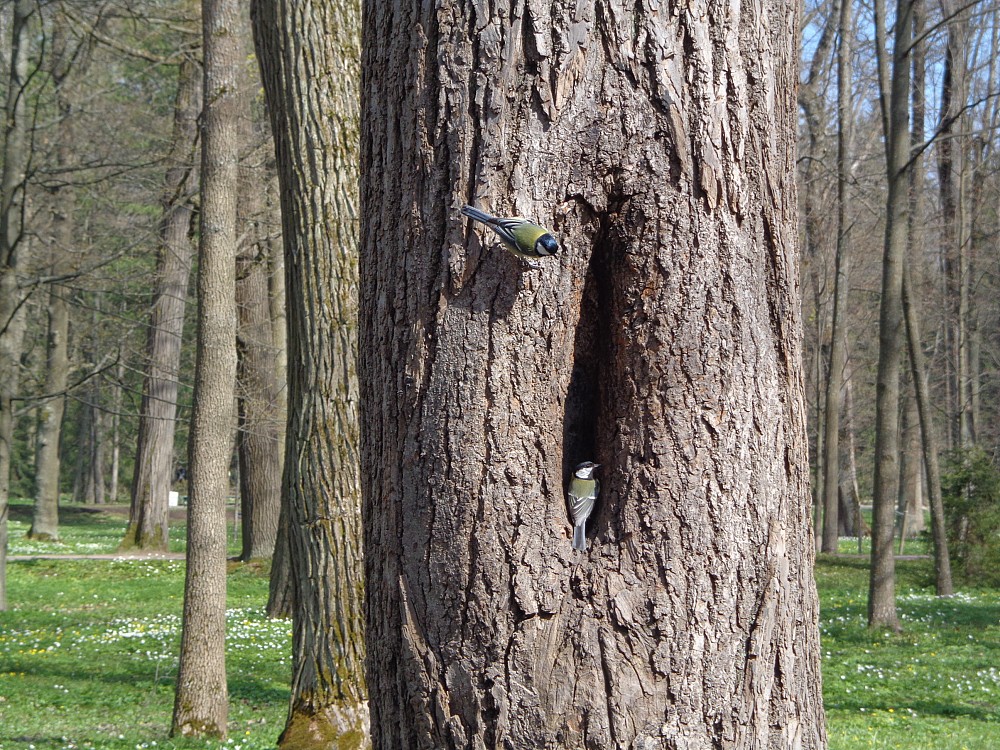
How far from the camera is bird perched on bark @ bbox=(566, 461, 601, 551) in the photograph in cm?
218

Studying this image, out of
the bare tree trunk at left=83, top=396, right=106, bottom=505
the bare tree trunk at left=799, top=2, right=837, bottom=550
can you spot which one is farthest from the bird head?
the bare tree trunk at left=83, top=396, right=106, bottom=505

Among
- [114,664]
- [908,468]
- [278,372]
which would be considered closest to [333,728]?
[114,664]

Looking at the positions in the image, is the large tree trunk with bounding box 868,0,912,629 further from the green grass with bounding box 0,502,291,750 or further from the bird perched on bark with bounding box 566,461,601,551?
the bird perched on bark with bounding box 566,461,601,551

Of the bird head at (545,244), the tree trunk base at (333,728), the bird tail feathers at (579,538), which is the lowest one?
the tree trunk base at (333,728)

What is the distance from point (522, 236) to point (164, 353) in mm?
19476

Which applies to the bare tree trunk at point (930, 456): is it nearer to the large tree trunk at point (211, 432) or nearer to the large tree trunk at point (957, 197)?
the large tree trunk at point (957, 197)

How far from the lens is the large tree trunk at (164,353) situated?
725 inches

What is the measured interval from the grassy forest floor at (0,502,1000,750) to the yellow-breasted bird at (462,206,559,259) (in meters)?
5.68

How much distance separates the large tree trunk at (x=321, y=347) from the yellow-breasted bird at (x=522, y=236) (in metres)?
3.73

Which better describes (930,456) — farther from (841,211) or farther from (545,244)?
(545,244)

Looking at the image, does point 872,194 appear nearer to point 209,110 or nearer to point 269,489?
point 269,489

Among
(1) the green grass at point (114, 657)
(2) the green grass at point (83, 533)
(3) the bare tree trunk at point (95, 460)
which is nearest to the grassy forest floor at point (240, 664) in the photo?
(1) the green grass at point (114, 657)

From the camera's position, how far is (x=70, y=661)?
1038cm

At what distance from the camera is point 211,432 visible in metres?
7.06
